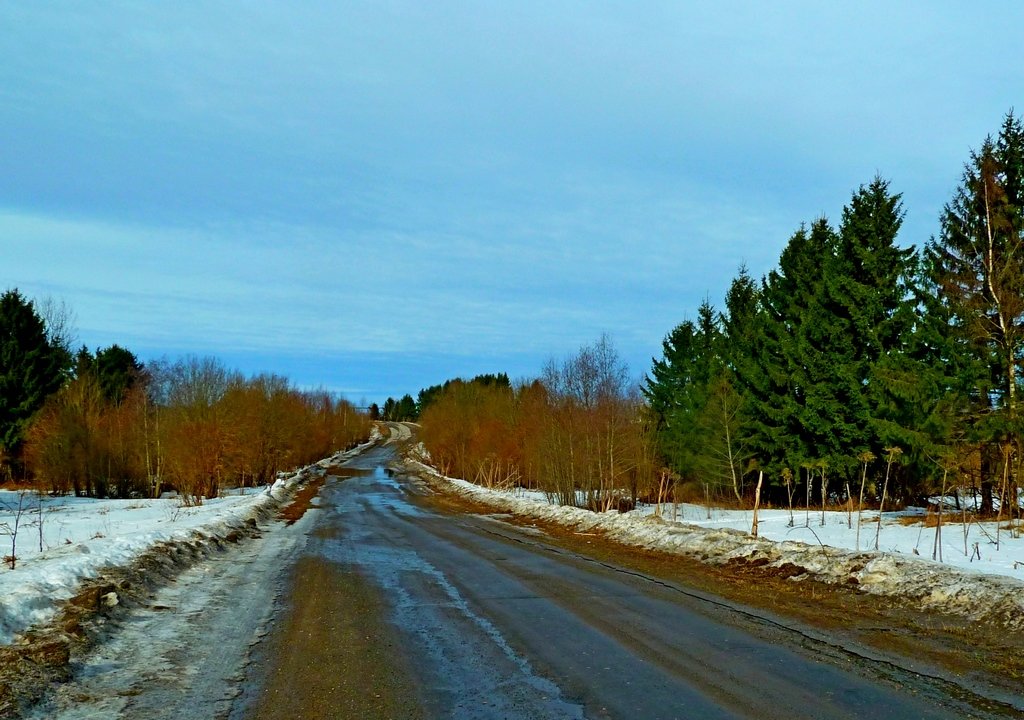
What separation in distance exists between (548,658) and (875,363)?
882 inches

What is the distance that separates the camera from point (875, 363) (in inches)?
1006

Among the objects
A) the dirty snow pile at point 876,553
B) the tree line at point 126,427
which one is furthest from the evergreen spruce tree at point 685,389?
the tree line at point 126,427

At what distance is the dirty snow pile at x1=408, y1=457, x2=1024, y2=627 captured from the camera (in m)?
8.93

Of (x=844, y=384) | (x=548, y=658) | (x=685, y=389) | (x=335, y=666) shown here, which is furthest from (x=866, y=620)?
(x=685, y=389)

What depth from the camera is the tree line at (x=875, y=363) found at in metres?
20.7

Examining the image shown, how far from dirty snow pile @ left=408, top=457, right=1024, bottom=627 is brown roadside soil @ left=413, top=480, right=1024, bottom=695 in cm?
30

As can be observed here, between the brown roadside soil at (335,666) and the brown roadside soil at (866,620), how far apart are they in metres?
4.51

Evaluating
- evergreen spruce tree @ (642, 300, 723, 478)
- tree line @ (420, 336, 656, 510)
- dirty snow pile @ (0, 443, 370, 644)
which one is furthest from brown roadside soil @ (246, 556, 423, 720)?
evergreen spruce tree @ (642, 300, 723, 478)

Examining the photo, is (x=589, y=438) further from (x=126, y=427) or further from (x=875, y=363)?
(x=126, y=427)

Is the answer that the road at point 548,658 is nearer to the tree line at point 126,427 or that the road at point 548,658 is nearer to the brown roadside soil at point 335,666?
the brown roadside soil at point 335,666

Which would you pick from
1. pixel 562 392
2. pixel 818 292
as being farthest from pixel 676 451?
pixel 818 292

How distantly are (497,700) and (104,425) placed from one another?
51.8m

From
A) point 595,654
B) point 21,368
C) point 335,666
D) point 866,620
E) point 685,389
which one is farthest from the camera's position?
point 21,368

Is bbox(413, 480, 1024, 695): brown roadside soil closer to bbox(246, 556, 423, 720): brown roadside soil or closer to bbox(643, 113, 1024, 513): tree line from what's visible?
bbox(246, 556, 423, 720): brown roadside soil
